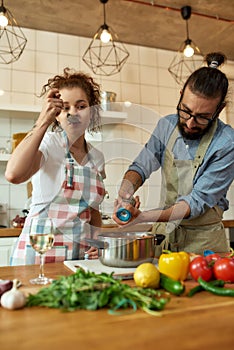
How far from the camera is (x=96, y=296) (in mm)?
686

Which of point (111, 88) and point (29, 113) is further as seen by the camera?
point (111, 88)

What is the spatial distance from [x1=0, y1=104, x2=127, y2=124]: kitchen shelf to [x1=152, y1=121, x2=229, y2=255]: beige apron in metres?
1.16

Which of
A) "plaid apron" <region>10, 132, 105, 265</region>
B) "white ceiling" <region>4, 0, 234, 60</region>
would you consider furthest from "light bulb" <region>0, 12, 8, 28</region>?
"plaid apron" <region>10, 132, 105, 265</region>

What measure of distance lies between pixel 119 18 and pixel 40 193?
185 cm

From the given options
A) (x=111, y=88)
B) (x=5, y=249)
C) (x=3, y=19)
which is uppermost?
(x=3, y=19)

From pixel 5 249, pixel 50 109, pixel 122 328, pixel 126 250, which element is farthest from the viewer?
pixel 5 249

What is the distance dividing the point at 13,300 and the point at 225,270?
0.50 m

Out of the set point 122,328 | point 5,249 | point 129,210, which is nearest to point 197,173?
point 129,210

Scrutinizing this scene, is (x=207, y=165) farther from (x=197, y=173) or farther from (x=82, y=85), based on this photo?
(x=82, y=85)

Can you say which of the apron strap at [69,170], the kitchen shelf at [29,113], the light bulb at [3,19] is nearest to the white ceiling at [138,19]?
the light bulb at [3,19]

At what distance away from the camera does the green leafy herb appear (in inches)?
26.5

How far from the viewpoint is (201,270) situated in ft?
2.87

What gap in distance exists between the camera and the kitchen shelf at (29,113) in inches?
95.5

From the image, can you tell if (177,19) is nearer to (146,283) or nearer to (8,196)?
(8,196)
